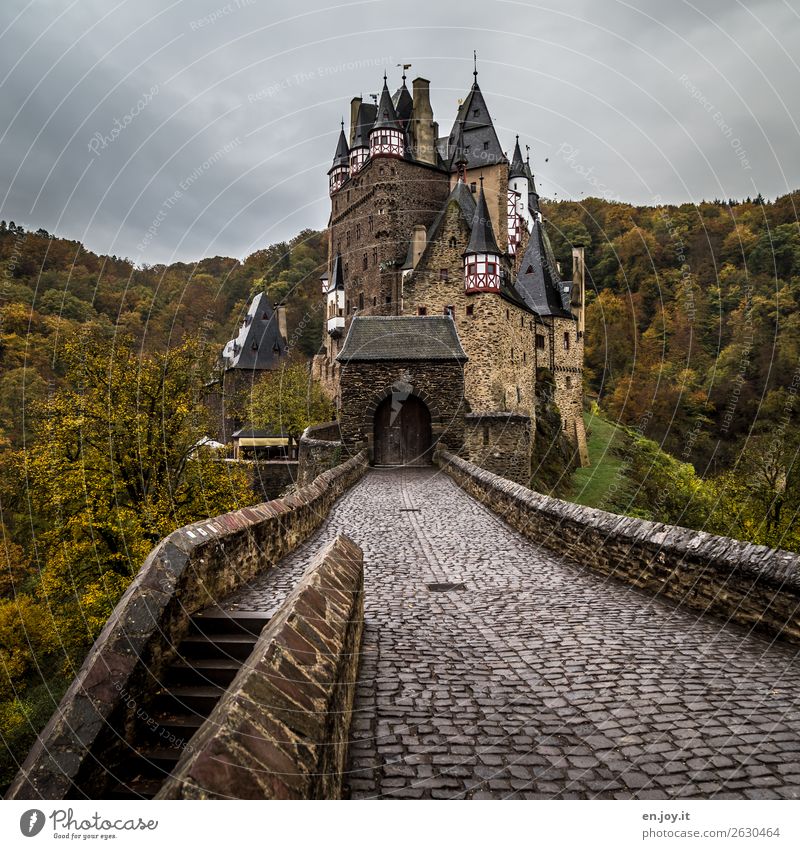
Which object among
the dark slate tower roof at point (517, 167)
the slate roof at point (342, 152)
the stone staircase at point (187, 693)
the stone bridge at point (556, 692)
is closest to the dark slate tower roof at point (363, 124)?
the slate roof at point (342, 152)

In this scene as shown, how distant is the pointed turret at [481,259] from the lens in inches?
1396

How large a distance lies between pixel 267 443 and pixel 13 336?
62.0 feet

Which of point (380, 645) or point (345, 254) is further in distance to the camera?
point (345, 254)

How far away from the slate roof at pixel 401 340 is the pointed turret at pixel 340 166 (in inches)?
1319

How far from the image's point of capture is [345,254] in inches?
1945

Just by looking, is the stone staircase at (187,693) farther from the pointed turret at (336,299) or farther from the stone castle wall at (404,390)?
the pointed turret at (336,299)

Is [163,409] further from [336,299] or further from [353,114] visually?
[353,114]

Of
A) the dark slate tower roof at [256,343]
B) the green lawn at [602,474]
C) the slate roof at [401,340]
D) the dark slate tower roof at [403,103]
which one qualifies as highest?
the dark slate tower roof at [403,103]

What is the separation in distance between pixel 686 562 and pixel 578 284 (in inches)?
1645

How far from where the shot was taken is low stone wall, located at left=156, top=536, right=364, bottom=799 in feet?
7.22

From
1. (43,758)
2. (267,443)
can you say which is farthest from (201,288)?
(43,758)

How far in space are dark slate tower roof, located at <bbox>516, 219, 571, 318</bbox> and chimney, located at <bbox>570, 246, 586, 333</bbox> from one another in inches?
35.1

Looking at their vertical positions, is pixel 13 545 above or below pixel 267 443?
below
